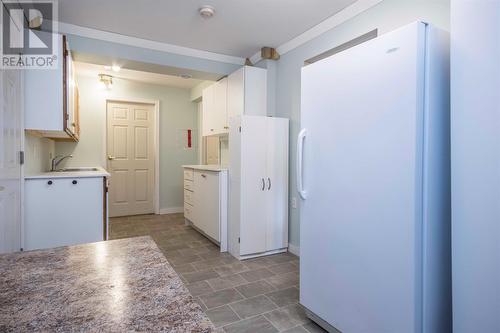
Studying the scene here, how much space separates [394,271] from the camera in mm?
1358

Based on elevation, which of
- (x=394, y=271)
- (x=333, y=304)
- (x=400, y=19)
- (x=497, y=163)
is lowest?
(x=333, y=304)

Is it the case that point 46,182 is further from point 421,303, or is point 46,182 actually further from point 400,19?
point 400,19

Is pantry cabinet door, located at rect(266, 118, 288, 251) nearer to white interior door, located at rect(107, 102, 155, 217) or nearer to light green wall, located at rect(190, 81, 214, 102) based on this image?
light green wall, located at rect(190, 81, 214, 102)

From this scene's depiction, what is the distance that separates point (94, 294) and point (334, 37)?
109 inches

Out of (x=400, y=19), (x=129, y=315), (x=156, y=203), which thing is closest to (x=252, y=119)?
(x=400, y=19)

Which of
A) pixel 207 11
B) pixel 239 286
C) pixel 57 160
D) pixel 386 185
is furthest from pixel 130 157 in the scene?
pixel 386 185

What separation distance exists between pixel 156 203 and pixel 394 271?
469 cm

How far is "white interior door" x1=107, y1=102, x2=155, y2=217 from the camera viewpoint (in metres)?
5.06

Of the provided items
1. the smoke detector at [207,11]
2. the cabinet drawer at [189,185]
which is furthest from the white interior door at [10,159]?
the cabinet drawer at [189,185]

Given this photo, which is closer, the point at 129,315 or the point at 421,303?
the point at 129,315

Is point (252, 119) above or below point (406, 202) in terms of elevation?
above

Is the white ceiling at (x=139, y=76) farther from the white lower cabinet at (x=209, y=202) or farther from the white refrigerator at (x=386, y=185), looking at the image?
the white refrigerator at (x=386, y=185)

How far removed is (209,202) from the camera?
351 centimetres

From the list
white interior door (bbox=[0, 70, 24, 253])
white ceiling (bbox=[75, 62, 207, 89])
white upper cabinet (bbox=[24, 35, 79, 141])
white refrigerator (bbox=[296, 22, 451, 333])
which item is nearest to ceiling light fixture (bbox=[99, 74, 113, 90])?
white ceiling (bbox=[75, 62, 207, 89])
